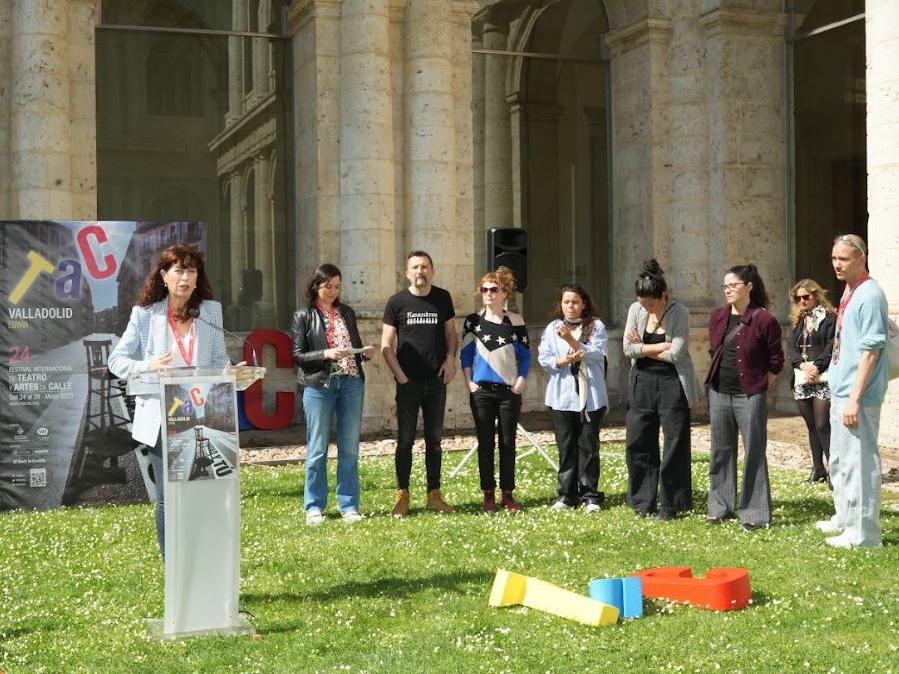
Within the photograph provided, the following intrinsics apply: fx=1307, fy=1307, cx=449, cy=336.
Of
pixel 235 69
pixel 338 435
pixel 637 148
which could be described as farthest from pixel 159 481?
pixel 637 148

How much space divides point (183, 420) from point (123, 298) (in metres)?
4.63

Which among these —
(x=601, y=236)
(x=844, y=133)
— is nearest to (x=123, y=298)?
(x=601, y=236)

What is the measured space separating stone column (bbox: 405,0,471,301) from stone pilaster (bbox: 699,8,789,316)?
4.03 meters

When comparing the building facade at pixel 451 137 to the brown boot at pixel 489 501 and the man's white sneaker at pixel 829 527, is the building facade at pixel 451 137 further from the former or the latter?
the man's white sneaker at pixel 829 527

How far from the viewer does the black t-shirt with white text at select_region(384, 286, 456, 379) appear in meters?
9.76

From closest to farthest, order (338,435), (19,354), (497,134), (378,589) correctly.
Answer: (378,589) → (338,435) → (19,354) → (497,134)

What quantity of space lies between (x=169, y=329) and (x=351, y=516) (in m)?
3.07

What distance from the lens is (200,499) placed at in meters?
6.36

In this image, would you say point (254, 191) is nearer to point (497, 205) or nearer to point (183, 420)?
point (497, 205)

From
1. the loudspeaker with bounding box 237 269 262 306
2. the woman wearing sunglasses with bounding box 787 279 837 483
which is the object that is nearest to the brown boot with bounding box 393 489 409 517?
the woman wearing sunglasses with bounding box 787 279 837 483

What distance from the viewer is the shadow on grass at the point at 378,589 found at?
714 centimetres

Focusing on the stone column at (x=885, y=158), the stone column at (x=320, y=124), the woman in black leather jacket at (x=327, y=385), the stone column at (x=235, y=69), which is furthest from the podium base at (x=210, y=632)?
the stone column at (x=235, y=69)

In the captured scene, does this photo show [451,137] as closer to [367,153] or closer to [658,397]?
[367,153]

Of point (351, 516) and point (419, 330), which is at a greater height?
point (419, 330)
